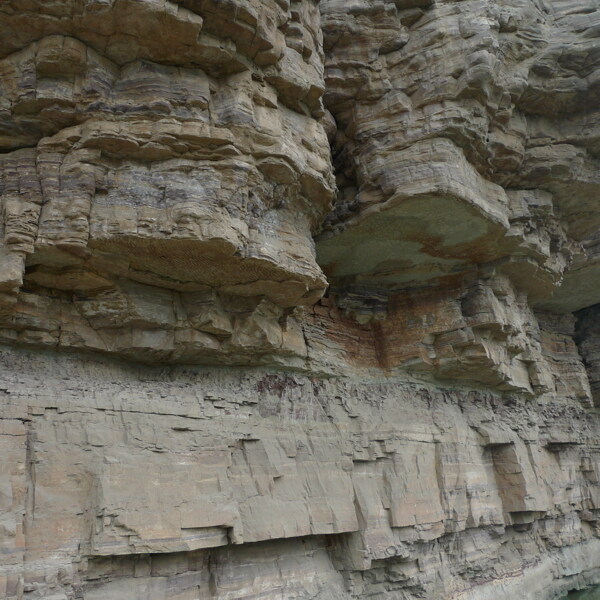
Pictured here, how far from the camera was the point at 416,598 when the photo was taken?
8250mm

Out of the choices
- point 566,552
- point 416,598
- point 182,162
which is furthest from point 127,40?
point 566,552

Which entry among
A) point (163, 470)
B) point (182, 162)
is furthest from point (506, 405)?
point (182, 162)

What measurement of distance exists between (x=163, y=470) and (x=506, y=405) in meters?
7.96

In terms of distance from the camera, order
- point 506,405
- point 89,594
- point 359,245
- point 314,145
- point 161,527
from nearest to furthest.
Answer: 1. point 89,594
2. point 161,527
3. point 314,145
4. point 359,245
5. point 506,405

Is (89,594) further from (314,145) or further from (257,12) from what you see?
(257,12)

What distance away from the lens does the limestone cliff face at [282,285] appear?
549 centimetres

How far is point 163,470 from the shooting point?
6.07 m

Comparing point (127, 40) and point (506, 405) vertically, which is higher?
point (127, 40)

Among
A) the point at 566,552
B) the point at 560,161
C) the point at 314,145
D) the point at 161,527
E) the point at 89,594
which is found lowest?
the point at 566,552

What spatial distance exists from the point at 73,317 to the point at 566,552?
11.5 metres

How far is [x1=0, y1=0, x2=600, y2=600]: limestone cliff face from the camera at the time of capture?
18.0 feet

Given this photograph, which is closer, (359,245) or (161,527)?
(161,527)

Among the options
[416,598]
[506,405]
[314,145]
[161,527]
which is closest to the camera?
[161,527]

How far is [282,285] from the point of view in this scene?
6711mm
